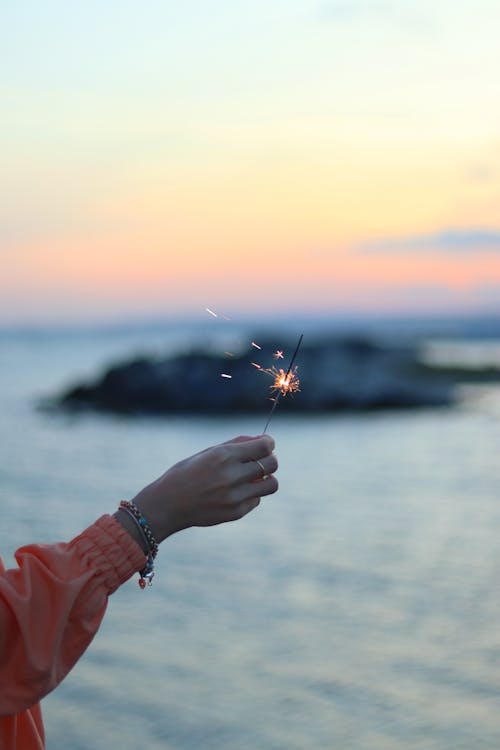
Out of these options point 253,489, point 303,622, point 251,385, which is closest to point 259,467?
point 253,489

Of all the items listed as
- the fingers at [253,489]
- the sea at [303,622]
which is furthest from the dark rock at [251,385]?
the fingers at [253,489]

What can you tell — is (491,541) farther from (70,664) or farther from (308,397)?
(308,397)

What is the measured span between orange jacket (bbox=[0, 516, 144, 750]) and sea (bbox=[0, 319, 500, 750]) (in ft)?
15.5

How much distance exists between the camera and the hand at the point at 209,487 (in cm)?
172

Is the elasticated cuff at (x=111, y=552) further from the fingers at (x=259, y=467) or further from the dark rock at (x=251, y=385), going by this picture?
the dark rock at (x=251, y=385)

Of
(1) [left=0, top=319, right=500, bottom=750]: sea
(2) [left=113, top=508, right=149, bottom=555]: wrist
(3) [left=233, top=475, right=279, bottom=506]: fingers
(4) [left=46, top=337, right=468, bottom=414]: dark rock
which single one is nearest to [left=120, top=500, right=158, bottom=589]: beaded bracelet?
(2) [left=113, top=508, right=149, bottom=555]: wrist

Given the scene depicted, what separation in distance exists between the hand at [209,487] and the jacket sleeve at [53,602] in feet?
0.27

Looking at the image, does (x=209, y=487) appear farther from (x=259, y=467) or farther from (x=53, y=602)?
(x=53, y=602)

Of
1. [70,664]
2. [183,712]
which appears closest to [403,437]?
[183,712]

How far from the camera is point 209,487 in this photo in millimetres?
1713

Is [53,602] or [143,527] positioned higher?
[143,527]

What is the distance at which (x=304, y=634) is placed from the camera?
26.6ft

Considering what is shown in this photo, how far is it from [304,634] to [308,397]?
2412 centimetres

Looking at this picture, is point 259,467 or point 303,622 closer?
point 259,467
